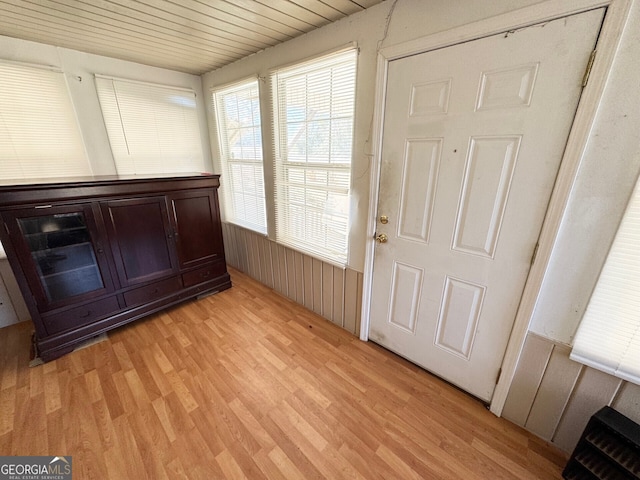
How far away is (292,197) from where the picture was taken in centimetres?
232

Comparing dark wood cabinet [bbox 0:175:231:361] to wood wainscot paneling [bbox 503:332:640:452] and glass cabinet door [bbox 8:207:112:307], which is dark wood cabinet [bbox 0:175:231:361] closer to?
glass cabinet door [bbox 8:207:112:307]

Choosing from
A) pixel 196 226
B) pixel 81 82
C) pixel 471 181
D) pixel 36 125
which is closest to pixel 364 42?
pixel 471 181

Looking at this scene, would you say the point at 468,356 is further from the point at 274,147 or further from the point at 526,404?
the point at 274,147

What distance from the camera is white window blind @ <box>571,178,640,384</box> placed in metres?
0.99

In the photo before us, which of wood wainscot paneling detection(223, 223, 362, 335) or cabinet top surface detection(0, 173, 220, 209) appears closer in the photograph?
cabinet top surface detection(0, 173, 220, 209)

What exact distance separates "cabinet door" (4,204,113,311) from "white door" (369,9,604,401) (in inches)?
85.4

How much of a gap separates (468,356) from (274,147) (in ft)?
7.23

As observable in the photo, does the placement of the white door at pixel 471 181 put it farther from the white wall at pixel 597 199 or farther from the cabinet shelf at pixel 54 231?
the cabinet shelf at pixel 54 231

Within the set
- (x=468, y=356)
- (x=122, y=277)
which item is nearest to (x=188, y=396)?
(x=122, y=277)

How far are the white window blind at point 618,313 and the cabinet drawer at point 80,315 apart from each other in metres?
3.06

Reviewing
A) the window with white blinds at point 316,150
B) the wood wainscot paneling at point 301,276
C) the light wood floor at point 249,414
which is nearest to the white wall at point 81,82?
the light wood floor at point 249,414

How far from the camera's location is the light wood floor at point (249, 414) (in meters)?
1.25

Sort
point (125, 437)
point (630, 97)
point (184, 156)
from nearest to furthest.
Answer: point (630, 97)
point (125, 437)
point (184, 156)

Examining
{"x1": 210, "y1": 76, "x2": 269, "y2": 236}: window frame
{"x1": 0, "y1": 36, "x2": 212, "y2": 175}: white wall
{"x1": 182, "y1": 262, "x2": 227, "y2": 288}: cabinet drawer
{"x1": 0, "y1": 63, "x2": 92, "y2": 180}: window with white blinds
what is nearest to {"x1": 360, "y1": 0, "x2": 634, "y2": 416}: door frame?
{"x1": 210, "y1": 76, "x2": 269, "y2": 236}: window frame
